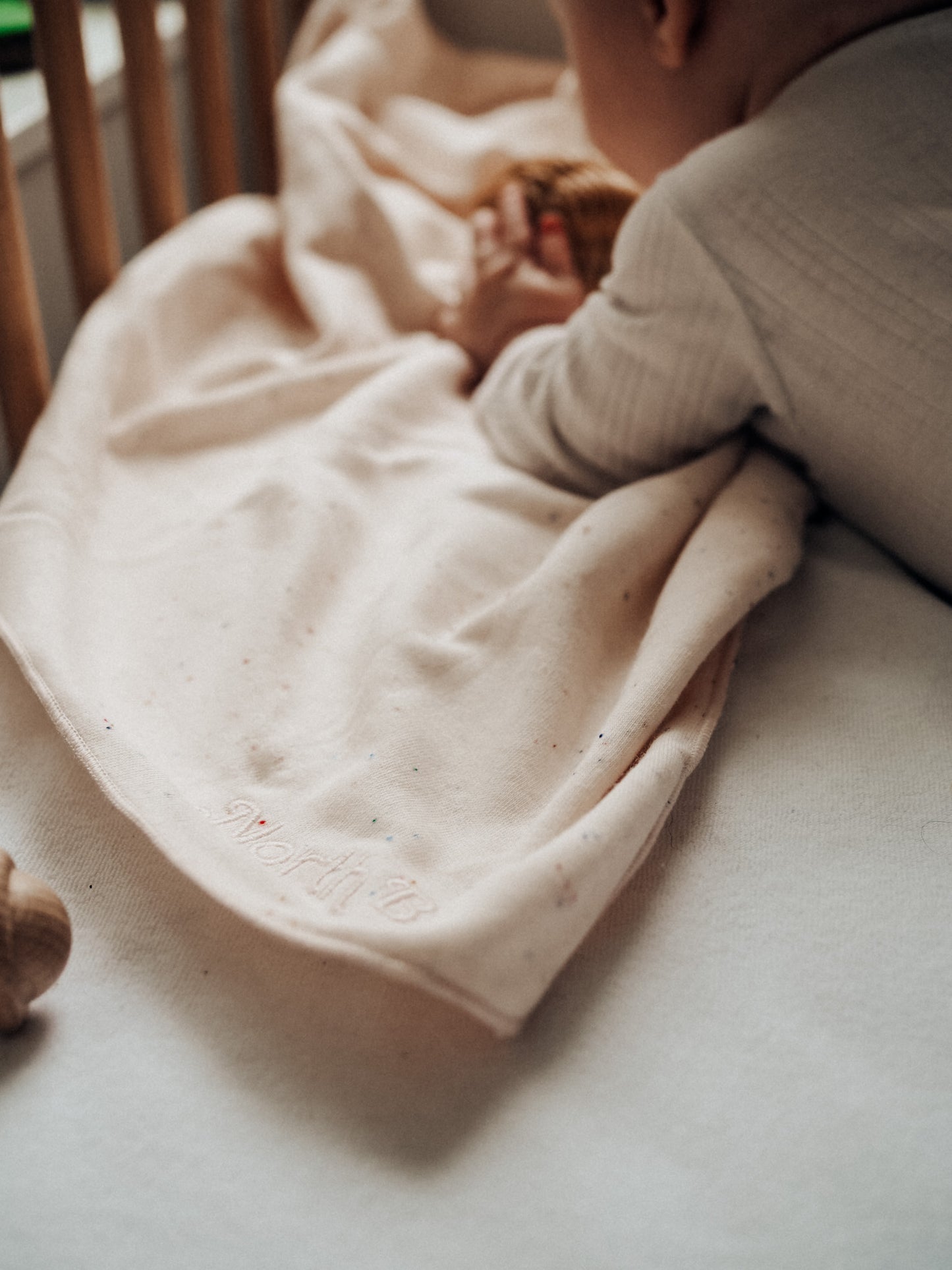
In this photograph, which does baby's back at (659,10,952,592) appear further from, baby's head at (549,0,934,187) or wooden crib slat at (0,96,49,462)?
wooden crib slat at (0,96,49,462)

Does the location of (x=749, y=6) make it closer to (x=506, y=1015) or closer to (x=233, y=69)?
(x=506, y=1015)

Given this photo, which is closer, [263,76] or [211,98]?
[211,98]

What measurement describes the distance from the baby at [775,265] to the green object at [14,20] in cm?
56

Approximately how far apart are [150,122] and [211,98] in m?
0.12

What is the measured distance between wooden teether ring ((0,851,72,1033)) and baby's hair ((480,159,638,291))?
0.77m

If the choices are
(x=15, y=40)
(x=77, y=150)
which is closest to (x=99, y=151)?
(x=77, y=150)

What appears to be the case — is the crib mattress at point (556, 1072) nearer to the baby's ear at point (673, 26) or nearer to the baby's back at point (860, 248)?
the baby's back at point (860, 248)

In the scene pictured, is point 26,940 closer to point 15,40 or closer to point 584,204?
point 584,204

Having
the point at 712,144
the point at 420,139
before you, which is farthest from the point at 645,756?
the point at 420,139

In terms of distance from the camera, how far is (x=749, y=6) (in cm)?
61

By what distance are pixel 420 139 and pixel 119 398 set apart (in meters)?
0.54

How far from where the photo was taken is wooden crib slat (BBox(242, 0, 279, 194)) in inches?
40.9

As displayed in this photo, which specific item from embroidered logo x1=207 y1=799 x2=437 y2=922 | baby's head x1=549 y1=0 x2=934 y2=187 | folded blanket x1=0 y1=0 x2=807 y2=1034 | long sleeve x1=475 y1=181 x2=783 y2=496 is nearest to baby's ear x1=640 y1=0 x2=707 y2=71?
baby's head x1=549 y1=0 x2=934 y2=187

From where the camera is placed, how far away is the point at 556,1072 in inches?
15.6
